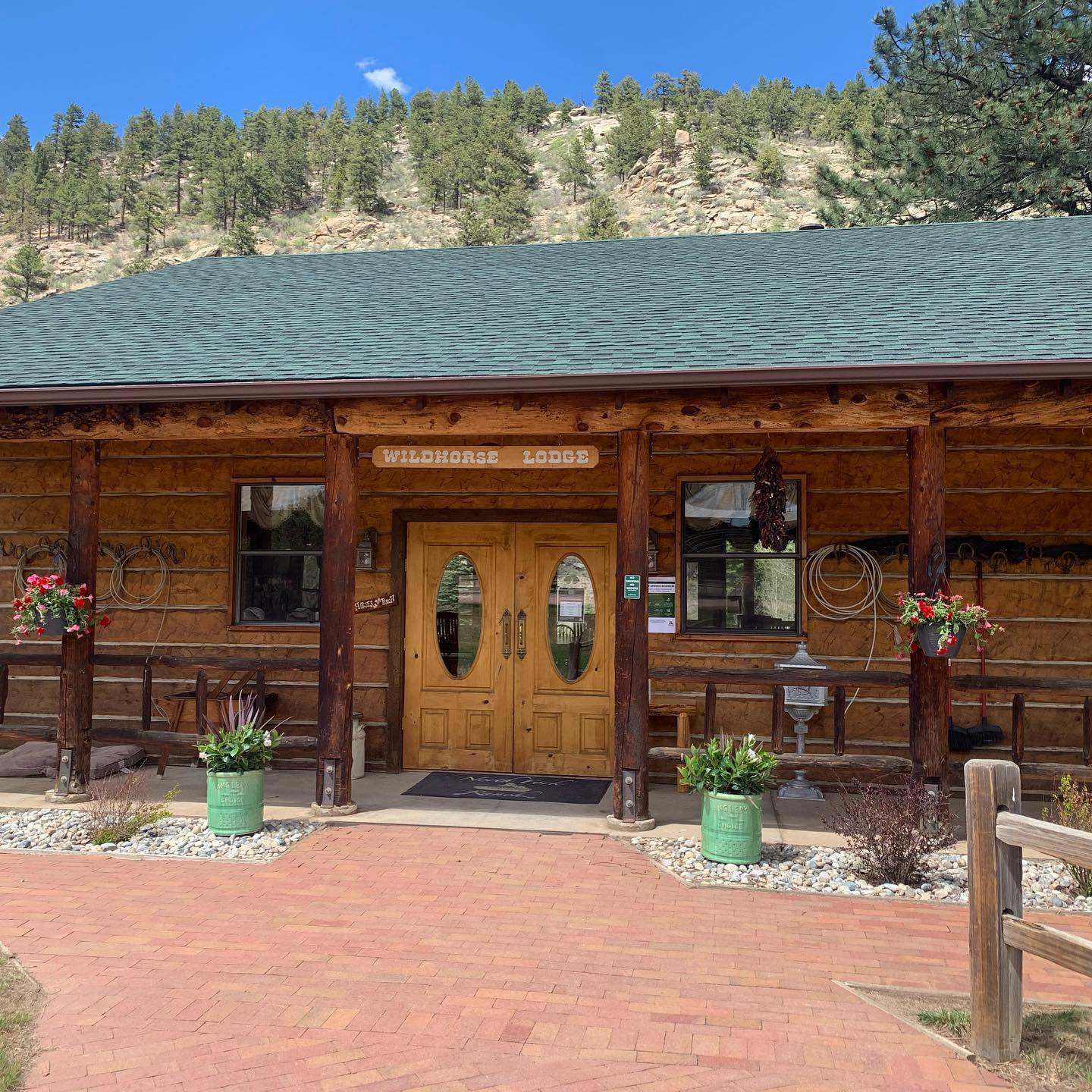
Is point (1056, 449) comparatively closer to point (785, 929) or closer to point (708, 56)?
point (785, 929)

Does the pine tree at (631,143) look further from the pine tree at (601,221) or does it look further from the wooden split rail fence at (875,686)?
the wooden split rail fence at (875,686)

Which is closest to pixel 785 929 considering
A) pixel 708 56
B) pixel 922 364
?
pixel 922 364

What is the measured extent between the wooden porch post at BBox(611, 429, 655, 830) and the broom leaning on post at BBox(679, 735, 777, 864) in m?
0.76

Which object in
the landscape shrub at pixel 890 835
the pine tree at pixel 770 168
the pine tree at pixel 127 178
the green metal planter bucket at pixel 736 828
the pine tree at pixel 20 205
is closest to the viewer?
the landscape shrub at pixel 890 835

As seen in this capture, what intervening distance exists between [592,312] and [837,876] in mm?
4926

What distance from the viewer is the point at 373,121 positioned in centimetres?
6388

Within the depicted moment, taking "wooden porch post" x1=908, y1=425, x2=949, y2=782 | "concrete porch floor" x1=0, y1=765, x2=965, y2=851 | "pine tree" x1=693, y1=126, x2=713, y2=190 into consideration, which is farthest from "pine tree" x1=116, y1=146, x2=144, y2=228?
"wooden porch post" x1=908, y1=425, x2=949, y2=782

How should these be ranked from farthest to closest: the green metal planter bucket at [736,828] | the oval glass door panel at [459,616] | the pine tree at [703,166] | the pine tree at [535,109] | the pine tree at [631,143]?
the pine tree at [535,109]
the pine tree at [631,143]
the pine tree at [703,166]
the oval glass door panel at [459,616]
the green metal planter bucket at [736,828]

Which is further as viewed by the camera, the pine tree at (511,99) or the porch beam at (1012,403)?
the pine tree at (511,99)

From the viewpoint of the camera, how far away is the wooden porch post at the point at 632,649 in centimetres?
709

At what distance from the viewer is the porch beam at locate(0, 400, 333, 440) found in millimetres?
7469

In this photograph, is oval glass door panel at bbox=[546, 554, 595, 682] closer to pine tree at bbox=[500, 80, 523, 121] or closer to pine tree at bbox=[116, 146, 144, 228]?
pine tree at bbox=[116, 146, 144, 228]

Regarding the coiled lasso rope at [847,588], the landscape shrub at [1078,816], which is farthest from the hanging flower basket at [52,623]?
the landscape shrub at [1078,816]

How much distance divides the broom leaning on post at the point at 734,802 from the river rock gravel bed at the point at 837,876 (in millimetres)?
90
